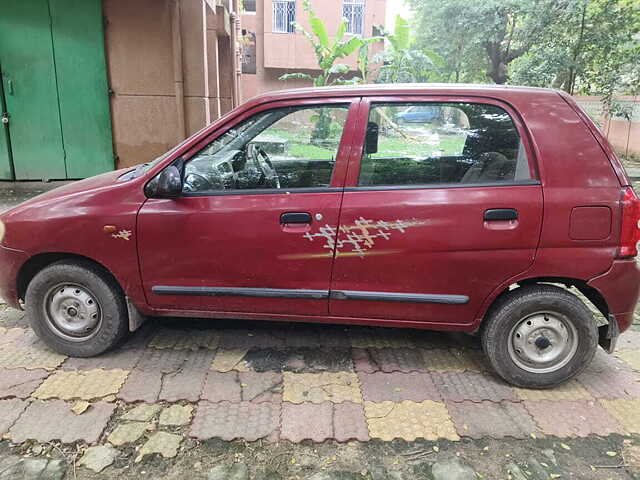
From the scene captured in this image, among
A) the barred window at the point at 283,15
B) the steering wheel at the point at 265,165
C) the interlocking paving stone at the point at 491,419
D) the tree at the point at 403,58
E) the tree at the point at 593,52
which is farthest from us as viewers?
the barred window at the point at 283,15

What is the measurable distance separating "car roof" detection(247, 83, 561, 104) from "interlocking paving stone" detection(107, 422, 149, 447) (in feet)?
6.79

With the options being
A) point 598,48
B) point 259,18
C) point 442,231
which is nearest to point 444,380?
point 442,231

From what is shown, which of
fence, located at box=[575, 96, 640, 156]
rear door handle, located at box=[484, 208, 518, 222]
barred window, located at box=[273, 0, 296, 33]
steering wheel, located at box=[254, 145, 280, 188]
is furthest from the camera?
barred window, located at box=[273, 0, 296, 33]

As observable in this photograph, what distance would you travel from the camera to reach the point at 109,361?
3.50 m

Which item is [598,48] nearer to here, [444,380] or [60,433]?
[444,380]

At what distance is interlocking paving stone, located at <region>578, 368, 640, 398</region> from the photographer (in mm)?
3240

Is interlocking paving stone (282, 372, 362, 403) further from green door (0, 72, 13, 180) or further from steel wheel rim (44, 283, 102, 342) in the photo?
green door (0, 72, 13, 180)

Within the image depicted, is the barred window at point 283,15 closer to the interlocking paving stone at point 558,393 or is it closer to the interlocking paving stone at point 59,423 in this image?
the interlocking paving stone at point 558,393

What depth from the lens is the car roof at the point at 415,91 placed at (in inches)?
122

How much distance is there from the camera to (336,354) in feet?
11.9

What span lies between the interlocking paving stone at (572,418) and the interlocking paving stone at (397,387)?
0.59m

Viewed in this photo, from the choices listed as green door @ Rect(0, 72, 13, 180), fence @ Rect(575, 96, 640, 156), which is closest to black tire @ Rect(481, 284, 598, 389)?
green door @ Rect(0, 72, 13, 180)

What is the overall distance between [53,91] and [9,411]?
7074mm

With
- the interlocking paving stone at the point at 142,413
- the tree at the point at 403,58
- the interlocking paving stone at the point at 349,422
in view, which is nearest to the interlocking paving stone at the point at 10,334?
the interlocking paving stone at the point at 142,413
